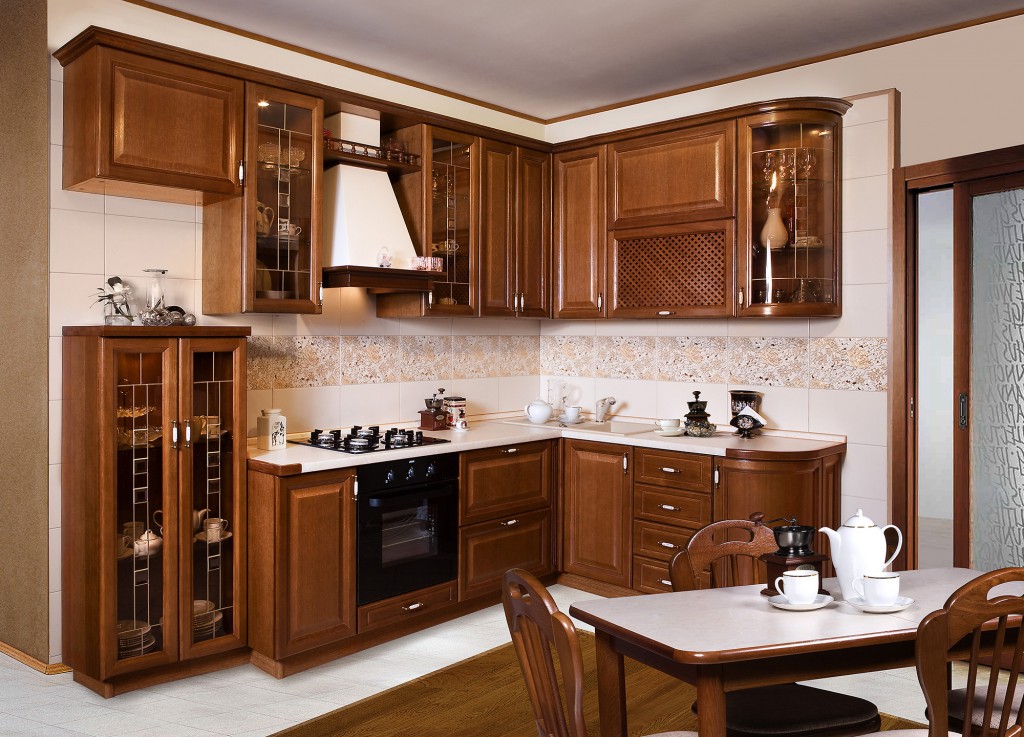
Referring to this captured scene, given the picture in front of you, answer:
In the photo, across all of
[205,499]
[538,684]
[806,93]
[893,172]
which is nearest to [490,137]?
[806,93]

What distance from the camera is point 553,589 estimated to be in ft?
15.6

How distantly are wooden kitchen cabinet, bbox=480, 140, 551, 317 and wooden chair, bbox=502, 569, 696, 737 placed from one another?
10.1 ft

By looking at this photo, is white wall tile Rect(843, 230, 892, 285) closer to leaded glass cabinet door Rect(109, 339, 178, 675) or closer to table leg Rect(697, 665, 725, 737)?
table leg Rect(697, 665, 725, 737)

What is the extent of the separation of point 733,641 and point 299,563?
226 centimetres

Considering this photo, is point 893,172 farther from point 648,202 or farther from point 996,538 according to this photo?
point 996,538

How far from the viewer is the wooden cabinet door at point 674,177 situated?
4340mm

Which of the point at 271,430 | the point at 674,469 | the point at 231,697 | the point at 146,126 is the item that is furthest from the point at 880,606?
the point at 146,126

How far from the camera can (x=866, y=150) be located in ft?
13.6

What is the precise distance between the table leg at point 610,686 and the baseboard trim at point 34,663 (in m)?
2.61

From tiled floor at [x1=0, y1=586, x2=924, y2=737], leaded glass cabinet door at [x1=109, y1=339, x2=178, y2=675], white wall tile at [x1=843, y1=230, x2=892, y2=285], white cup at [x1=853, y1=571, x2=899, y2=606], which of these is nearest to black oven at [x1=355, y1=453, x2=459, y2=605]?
tiled floor at [x1=0, y1=586, x2=924, y2=737]

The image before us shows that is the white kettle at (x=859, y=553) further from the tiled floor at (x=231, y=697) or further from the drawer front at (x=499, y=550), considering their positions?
the drawer front at (x=499, y=550)

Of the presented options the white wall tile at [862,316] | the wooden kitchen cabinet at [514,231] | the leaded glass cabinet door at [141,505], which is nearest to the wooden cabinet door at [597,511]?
the wooden kitchen cabinet at [514,231]

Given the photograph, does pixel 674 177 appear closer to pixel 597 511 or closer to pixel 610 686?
pixel 597 511

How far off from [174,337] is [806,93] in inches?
131
